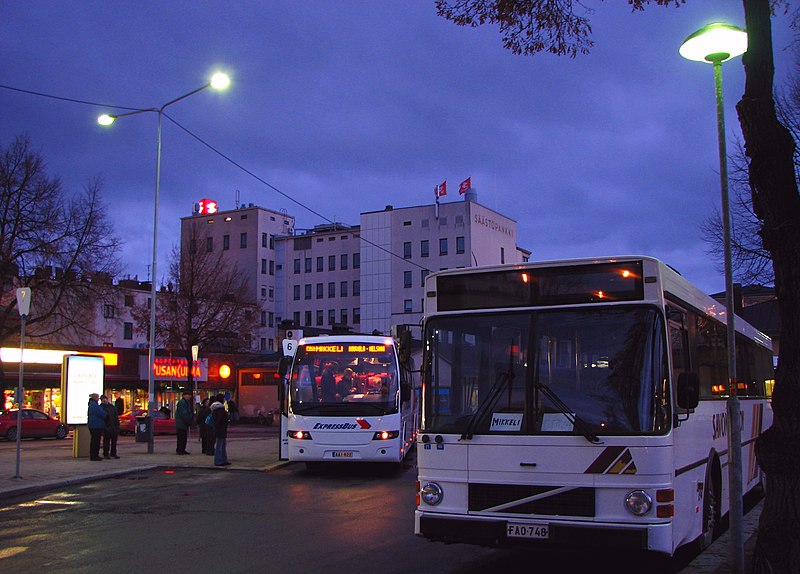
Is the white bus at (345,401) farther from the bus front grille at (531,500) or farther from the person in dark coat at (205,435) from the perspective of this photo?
the bus front grille at (531,500)

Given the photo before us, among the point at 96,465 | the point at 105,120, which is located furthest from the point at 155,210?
the point at 96,465

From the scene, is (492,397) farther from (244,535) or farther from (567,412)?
(244,535)

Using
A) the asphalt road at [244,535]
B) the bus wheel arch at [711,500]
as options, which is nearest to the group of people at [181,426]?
the asphalt road at [244,535]

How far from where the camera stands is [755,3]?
6.53 m

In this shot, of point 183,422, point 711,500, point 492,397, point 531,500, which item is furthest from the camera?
point 183,422

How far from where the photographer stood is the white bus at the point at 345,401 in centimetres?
1762

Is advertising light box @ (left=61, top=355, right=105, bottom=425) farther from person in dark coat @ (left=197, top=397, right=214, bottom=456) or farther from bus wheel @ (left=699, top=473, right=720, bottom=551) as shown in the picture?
bus wheel @ (left=699, top=473, right=720, bottom=551)

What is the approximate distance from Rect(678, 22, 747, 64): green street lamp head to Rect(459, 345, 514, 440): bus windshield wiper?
3.40 m

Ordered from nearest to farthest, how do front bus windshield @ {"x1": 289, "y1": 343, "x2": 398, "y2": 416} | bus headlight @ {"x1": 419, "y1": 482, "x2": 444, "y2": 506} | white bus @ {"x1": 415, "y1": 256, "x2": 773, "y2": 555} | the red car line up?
white bus @ {"x1": 415, "y1": 256, "x2": 773, "y2": 555}
bus headlight @ {"x1": 419, "y1": 482, "x2": 444, "y2": 506}
front bus windshield @ {"x1": 289, "y1": 343, "x2": 398, "y2": 416}
the red car

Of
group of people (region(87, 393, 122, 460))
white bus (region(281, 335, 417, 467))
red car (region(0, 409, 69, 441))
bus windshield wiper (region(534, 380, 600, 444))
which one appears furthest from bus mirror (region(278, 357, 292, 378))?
red car (region(0, 409, 69, 441))

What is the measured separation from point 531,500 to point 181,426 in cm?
1981

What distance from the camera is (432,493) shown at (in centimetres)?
760

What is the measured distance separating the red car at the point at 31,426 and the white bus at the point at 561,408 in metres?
34.8

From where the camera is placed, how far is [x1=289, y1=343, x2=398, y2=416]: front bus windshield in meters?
17.9
